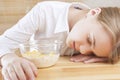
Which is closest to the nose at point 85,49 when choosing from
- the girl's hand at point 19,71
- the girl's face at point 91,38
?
the girl's face at point 91,38

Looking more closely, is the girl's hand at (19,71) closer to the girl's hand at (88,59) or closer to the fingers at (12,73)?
the fingers at (12,73)

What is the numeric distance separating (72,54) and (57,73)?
0.84 feet

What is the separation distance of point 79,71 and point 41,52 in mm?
138

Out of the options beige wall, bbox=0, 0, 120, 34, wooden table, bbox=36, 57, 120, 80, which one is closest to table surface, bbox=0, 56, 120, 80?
wooden table, bbox=36, 57, 120, 80

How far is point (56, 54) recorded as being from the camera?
73 centimetres

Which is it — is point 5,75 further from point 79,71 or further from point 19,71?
point 79,71

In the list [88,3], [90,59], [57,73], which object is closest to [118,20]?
[90,59]

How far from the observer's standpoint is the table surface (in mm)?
609

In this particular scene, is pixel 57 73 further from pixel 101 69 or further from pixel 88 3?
pixel 88 3

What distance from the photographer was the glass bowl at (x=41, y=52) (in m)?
0.68

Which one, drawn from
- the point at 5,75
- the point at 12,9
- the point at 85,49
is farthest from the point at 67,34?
the point at 12,9

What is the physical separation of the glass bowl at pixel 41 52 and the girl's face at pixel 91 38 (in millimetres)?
85

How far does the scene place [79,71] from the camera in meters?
0.66

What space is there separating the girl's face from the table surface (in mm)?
52
